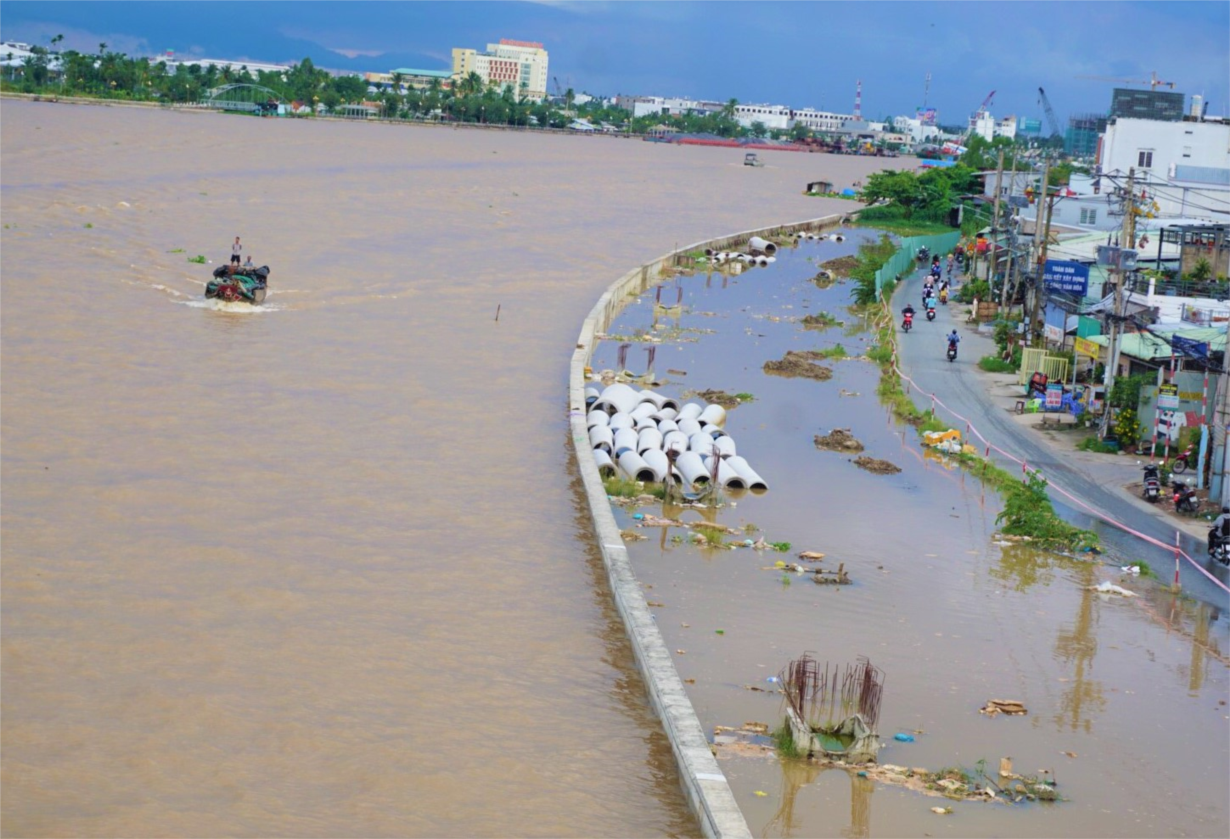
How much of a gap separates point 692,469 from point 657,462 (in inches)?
20.5

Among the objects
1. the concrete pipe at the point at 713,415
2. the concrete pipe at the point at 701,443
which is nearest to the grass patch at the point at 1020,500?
the concrete pipe at the point at 713,415

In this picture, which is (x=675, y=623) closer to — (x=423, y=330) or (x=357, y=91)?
(x=423, y=330)

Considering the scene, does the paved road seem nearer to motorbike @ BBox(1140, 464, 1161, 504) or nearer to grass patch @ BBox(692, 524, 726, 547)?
motorbike @ BBox(1140, 464, 1161, 504)

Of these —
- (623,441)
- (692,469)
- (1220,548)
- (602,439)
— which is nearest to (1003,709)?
(1220,548)

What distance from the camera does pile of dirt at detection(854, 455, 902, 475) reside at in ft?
68.9

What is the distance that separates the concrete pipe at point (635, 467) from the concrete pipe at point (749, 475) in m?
1.27

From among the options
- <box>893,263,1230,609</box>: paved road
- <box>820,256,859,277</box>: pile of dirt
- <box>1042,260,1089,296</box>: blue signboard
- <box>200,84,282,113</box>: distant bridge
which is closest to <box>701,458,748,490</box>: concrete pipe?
<box>893,263,1230,609</box>: paved road

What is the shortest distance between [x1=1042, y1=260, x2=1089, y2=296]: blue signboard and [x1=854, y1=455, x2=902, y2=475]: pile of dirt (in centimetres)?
1101

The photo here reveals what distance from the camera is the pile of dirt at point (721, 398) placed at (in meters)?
25.1

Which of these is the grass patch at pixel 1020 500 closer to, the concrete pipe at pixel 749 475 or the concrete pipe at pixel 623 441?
the concrete pipe at pixel 749 475

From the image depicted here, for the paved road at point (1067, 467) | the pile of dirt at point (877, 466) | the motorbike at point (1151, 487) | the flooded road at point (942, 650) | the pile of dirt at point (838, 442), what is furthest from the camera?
the pile of dirt at point (838, 442)

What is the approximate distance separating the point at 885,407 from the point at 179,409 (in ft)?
42.4

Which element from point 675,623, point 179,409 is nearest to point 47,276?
point 179,409

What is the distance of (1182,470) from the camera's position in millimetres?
20359
